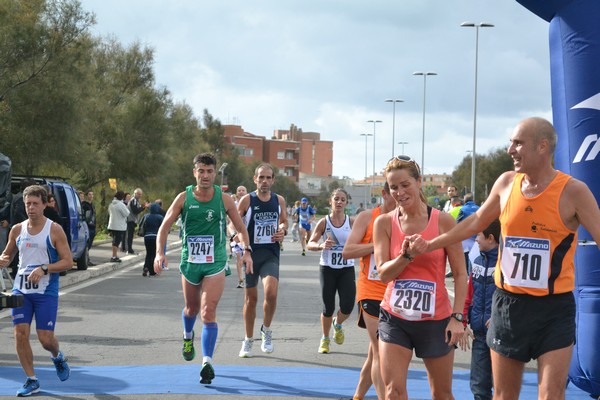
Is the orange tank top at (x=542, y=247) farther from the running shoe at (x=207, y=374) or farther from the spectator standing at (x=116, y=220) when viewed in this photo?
the spectator standing at (x=116, y=220)

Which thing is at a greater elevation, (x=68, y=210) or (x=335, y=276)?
(x=68, y=210)

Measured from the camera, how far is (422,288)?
5707 mm

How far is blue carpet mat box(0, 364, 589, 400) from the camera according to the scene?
323 inches

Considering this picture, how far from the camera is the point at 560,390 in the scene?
17.0 feet

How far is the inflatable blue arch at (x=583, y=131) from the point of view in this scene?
26.4ft

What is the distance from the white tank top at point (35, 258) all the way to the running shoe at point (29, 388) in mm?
750

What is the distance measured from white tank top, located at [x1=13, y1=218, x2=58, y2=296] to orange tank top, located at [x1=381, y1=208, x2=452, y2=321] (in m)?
3.63

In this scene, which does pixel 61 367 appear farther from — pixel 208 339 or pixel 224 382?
pixel 224 382

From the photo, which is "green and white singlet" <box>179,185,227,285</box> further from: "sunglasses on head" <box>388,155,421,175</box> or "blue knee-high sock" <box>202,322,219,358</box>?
"sunglasses on head" <box>388,155,421,175</box>

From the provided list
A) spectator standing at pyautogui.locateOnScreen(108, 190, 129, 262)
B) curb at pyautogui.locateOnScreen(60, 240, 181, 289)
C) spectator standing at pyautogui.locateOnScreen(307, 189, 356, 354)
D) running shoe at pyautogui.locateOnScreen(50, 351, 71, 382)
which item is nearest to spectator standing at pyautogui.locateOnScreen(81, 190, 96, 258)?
curb at pyautogui.locateOnScreen(60, 240, 181, 289)

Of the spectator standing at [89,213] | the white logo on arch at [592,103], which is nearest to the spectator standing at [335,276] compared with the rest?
the white logo on arch at [592,103]

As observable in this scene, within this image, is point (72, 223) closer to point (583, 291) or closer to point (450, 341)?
point (583, 291)

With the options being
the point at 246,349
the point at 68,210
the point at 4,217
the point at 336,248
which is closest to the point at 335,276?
the point at 336,248

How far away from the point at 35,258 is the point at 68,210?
38.1 ft
